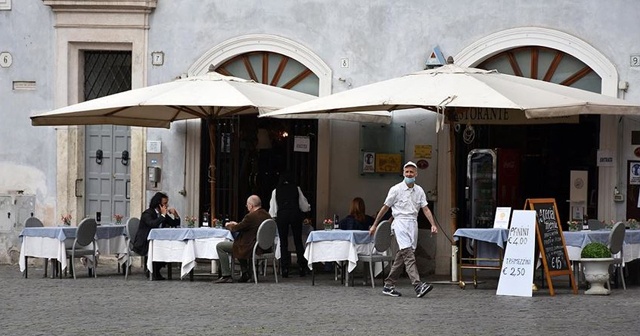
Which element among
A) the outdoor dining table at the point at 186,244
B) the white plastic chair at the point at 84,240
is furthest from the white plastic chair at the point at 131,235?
the outdoor dining table at the point at 186,244

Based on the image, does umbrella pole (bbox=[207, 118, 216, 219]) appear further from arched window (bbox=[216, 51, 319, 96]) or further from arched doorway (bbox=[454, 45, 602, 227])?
arched doorway (bbox=[454, 45, 602, 227])

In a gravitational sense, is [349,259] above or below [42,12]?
below

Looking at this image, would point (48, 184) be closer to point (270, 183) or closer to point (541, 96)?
point (270, 183)

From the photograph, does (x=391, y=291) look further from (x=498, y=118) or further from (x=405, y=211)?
(x=498, y=118)

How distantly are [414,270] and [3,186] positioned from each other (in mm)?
8646

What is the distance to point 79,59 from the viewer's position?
22.3 meters

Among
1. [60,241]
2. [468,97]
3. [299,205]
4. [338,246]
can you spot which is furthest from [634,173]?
[60,241]

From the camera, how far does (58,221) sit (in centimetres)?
2236

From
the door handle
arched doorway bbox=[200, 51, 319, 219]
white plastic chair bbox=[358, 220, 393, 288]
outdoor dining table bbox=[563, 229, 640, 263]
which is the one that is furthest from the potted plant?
the door handle

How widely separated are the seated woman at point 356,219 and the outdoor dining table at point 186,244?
1.86 meters

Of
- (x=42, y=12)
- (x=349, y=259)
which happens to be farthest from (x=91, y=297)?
(x=42, y=12)

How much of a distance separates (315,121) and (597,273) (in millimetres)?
5814

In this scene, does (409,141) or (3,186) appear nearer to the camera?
(409,141)

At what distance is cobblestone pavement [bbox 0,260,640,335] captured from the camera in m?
13.3
